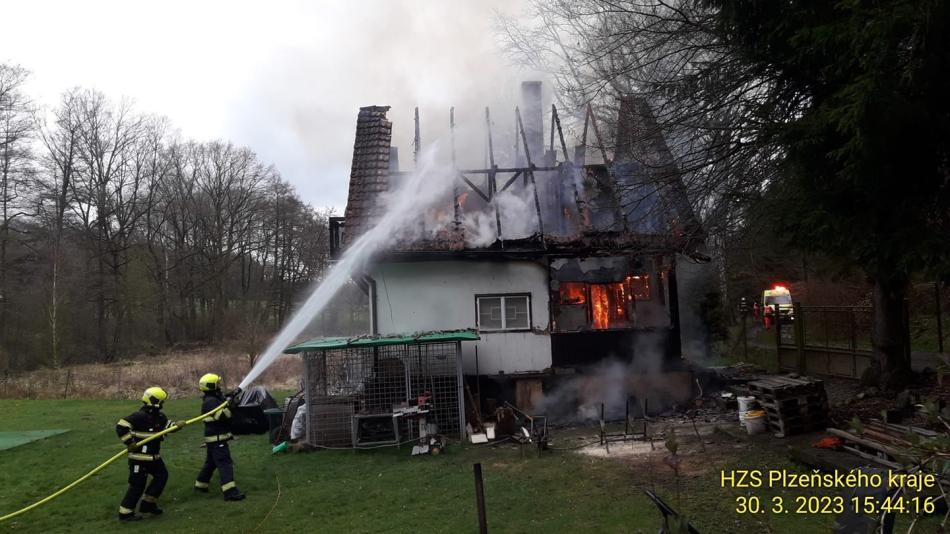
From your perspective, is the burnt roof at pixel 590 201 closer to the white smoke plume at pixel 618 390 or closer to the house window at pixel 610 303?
the house window at pixel 610 303

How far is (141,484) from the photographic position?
7.72 m

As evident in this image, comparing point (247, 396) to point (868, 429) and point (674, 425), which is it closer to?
point (674, 425)

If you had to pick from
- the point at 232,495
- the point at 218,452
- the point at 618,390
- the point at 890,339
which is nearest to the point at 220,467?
the point at 218,452

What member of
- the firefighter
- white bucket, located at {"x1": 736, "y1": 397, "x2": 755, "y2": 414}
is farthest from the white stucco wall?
the firefighter

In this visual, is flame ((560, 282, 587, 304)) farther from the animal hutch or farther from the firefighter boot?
the firefighter boot

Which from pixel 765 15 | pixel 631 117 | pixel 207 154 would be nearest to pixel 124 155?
pixel 207 154

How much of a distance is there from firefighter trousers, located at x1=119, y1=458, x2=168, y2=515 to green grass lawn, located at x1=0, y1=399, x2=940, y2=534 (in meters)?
0.28

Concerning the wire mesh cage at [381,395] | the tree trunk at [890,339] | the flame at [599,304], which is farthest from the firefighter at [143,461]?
Result: the tree trunk at [890,339]

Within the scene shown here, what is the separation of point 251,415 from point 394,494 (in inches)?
249

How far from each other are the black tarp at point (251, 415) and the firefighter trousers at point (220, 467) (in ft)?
13.5

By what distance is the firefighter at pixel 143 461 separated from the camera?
7656 mm

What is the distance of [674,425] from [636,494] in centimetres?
436

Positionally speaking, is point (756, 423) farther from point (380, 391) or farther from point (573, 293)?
point (380, 391)

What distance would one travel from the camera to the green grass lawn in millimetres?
6719
